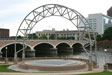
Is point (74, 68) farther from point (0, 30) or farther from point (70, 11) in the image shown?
point (0, 30)

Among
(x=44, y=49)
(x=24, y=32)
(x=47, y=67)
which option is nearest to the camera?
(x=47, y=67)

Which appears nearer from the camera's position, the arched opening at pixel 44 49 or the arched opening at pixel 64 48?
the arched opening at pixel 44 49

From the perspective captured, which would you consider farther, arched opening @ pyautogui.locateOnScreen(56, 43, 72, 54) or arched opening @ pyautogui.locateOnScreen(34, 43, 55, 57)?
arched opening @ pyautogui.locateOnScreen(56, 43, 72, 54)

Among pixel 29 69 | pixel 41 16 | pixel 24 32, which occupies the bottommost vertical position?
pixel 29 69

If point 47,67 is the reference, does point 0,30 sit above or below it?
above

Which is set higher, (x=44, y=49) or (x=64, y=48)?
(x=64, y=48)

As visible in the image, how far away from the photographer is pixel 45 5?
39469 millimetres

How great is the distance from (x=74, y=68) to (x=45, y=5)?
43.0 feet

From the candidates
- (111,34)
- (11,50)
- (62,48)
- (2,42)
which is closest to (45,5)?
(2,42)

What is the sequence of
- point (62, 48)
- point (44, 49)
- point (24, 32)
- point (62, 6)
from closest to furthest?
point (62, 6)
point (24, 32)
point (44, 49)
point (62, 48)

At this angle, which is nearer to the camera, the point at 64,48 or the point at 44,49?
the point at 44,49

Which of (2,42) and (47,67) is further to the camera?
(2,42)

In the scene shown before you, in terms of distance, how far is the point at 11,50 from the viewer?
325 feet

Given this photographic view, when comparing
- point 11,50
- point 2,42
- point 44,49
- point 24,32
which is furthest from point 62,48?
point 24,32
